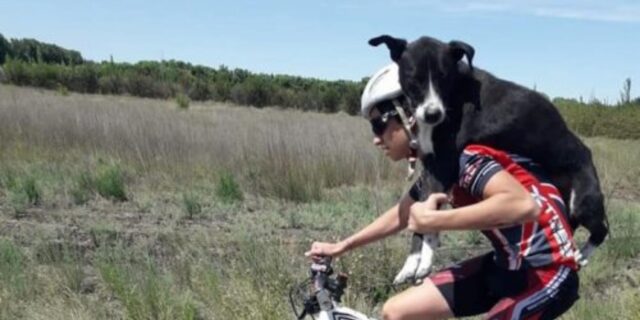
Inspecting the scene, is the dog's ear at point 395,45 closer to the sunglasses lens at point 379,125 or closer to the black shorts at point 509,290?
Result: the sunglasses lens at point 379,125

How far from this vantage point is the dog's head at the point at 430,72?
3.58m

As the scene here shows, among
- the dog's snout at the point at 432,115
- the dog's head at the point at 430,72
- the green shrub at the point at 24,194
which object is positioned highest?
the dog's head at the point at 430,72

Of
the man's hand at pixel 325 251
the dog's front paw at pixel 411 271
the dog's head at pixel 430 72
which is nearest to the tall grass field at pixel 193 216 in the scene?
the man's hand at pixel 325 251

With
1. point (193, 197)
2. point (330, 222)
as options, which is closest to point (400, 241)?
point (330, 222)

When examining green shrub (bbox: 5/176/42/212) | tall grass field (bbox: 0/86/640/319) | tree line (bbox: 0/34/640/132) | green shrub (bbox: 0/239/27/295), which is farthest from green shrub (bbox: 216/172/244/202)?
tree line (bbox: 0/34/640/132)

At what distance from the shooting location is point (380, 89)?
3684 millimetres

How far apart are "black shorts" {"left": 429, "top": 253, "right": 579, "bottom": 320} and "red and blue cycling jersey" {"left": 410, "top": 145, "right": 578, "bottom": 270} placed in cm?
4

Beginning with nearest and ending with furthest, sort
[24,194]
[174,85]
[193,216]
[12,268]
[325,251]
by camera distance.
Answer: [325,251], [12,268], [193,216], [24,194], [174,85]

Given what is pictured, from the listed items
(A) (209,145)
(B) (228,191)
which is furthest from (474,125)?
(A) (209,145)

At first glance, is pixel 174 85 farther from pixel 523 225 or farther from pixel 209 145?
pixel 523 225

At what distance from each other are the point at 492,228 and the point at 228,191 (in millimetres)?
9075

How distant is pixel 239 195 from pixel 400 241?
432cm

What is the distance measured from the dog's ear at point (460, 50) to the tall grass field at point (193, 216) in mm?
2606

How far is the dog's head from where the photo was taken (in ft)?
11.7
